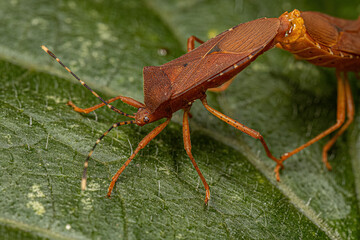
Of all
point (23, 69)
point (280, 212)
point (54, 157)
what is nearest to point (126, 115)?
point (54, 157)

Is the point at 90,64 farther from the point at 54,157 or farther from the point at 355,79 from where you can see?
the point at 355,79

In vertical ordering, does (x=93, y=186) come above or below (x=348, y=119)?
above

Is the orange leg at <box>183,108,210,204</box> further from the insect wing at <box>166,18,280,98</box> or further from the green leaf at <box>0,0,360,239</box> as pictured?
the insect wing at <box>166,18,280,98</box>

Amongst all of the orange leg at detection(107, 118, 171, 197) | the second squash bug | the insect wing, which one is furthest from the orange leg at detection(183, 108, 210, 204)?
the insect wing

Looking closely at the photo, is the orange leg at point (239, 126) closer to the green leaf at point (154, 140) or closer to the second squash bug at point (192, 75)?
the second squash bug at point (192, 75)

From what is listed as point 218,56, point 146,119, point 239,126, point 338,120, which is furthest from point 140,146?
point 338,120

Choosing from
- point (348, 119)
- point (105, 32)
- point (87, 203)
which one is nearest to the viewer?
point (87, 203)

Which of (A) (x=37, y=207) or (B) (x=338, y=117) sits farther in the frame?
(B) (x=338, y=117)

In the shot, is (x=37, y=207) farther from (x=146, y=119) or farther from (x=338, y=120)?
(x=338, y=120)

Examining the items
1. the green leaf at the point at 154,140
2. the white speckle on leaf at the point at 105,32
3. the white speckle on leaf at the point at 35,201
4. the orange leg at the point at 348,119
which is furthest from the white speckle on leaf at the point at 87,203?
the orange leg at the point at 348,119
